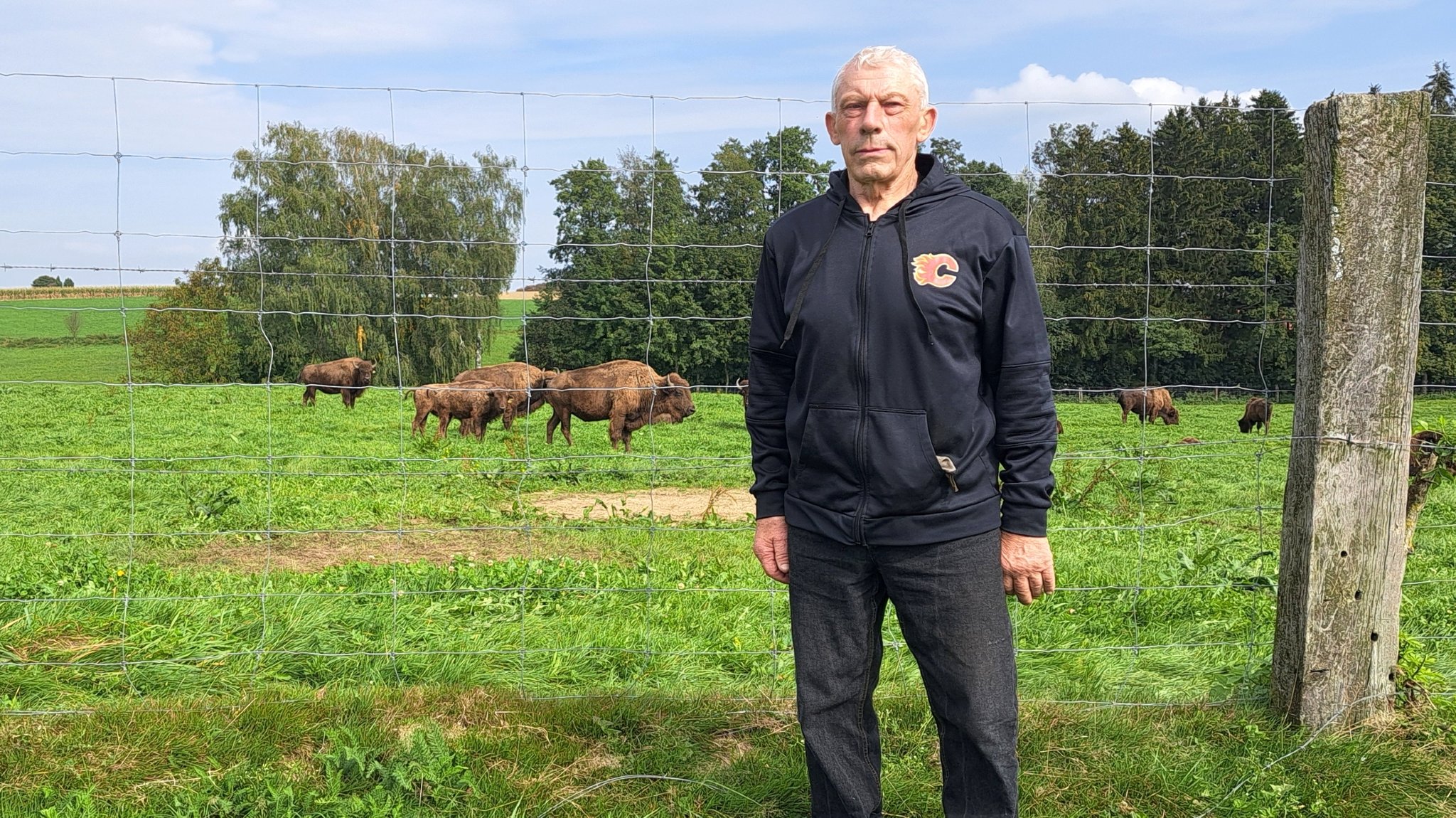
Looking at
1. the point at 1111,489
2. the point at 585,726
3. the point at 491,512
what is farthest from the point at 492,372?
the point at 585,726

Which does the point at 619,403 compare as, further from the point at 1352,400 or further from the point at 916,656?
the point at 916,656

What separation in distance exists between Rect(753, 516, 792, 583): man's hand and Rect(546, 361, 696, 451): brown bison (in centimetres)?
1088

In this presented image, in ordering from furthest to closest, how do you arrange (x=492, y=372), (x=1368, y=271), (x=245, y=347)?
(x=492, y=372) < (x=245, y=347) < (x=1368, y=271)

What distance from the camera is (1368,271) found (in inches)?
120

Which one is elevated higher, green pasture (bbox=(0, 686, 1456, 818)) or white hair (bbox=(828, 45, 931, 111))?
white hair (bbox=(828, 45, 931, 111))

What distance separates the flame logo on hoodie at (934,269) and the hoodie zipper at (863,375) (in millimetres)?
107

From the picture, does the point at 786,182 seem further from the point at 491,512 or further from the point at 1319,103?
the point at 491,512

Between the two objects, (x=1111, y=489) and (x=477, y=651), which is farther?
(x=1111, y=489)

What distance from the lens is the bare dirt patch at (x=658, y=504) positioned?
8117 millimetres

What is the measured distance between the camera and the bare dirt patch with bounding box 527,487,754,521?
8.12 m

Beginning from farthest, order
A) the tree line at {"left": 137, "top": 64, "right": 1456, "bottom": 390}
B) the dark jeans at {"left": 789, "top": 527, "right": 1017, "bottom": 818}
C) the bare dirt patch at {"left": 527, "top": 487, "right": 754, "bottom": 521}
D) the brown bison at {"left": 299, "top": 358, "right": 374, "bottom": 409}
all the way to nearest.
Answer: the brown bison at {"left": 299, "top": 358, "right": 374, "bottom": 409}
the bare dirt patch at {"left": 527, "top": 487, "right": 754, "bottom": 521}
the tree line at {"left": 137, "top": 64, "right": 1456, "bottom": 390}
the dark jeans at {"left": 789, "top": 527, "right": 1017, "bottom": 818}

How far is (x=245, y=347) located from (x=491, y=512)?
6.00 meters

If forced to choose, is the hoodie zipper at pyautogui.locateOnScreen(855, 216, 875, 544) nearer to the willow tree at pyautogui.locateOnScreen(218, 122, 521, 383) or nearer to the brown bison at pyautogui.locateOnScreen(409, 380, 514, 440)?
the willow tree at pyautogui.locateOnScreen(218, 122, 521, 383)

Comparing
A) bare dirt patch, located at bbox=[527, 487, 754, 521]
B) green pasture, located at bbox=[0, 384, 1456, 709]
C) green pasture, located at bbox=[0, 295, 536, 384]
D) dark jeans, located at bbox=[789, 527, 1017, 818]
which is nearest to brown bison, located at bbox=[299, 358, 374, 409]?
green pasture, located at bbox=[0, 295, 536, 384]
